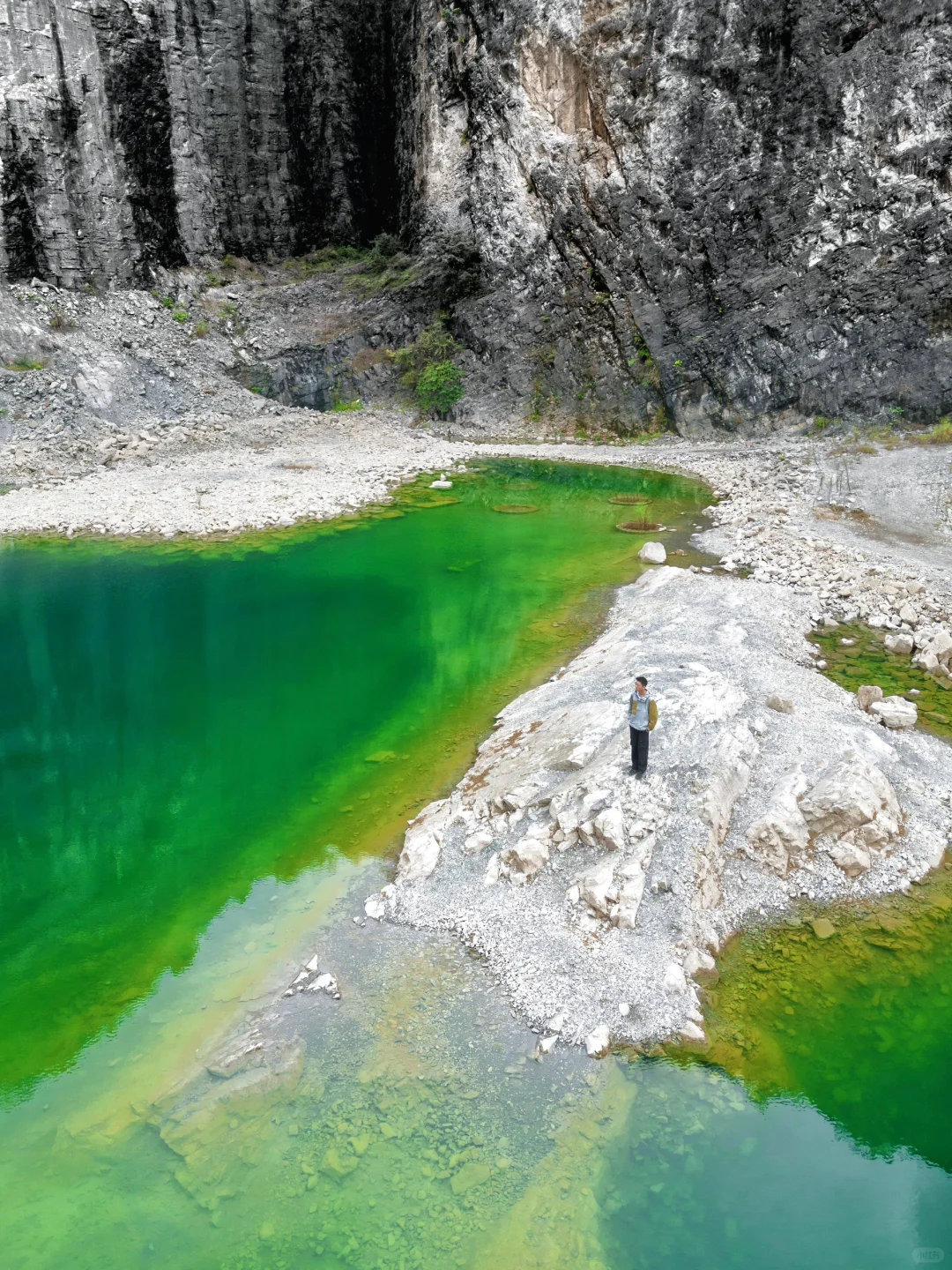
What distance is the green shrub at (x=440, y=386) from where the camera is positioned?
36031 mm

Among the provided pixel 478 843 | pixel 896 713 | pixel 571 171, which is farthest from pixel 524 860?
pixel 571 171

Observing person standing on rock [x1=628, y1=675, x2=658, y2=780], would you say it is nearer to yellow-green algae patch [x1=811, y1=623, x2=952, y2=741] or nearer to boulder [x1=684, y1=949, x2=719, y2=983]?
boulder [x1=684, y1=949, x2=719, y2=983]

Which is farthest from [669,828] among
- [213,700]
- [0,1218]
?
[213,700]

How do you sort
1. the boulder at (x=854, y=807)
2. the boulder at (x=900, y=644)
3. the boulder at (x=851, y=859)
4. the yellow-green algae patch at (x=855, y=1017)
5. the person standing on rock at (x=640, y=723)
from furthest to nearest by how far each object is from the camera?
the boulder at (x=900, y=644) → the person standing on rock at (x=640, y=723) → the boulder at (x=854, y=807) → the boulder at (x=851, y=859) → the yellow-green algae patch at (x=855, y=1017)

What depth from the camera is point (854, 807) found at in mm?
8250

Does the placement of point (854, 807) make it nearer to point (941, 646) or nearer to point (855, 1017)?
point (855, 1017)

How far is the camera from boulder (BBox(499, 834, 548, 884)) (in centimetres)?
797

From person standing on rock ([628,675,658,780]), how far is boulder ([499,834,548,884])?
1407 millimetres

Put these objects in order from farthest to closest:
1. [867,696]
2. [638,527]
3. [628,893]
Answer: [638,527] < [867,696] < [628,893]

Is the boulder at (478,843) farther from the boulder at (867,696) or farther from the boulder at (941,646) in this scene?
the boulder at (941,646)

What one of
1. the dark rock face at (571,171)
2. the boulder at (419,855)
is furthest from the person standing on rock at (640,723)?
the dark rock face at (571,171)

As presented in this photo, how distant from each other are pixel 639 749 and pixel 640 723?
0.31 m

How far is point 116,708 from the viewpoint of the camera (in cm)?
1302

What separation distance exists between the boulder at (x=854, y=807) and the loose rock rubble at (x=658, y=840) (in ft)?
0.06
